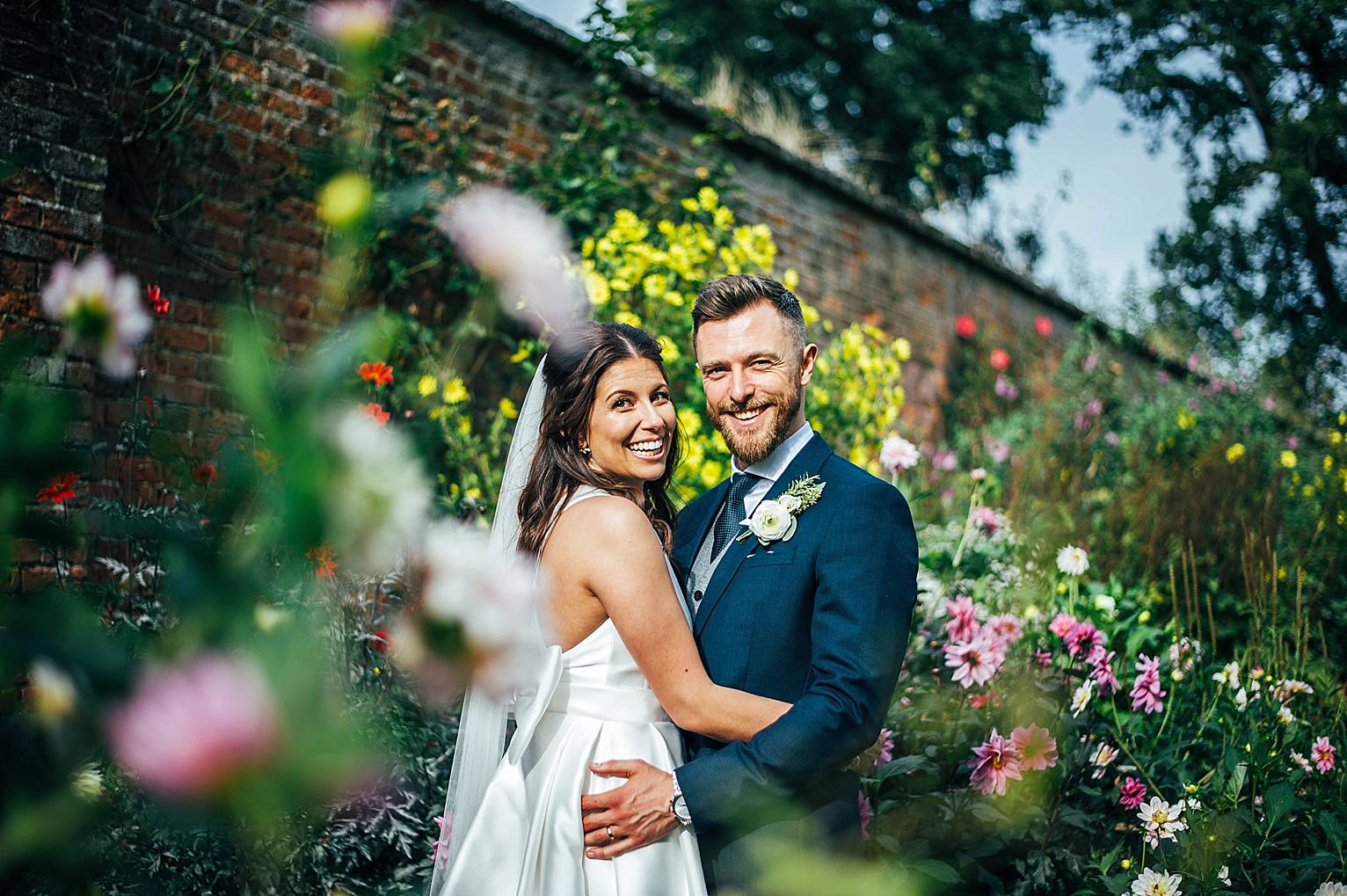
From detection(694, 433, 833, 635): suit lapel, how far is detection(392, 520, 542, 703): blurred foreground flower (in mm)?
1572

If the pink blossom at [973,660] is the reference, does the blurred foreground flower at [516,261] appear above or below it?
above

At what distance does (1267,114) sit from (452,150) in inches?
412

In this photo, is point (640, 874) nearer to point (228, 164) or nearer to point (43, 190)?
point (43, 190)

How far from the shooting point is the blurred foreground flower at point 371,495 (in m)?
0.42

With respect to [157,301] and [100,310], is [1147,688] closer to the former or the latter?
[100,310]

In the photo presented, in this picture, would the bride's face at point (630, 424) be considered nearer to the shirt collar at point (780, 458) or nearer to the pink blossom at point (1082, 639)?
the shirt collar at point (780, 458)

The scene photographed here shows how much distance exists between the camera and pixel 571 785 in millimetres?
1907

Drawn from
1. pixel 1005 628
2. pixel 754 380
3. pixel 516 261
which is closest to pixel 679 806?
pixel 754 380

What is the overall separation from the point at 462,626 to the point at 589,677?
1576mm

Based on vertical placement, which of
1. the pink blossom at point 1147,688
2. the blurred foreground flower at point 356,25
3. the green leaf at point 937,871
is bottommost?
the green leaf at point 937,871

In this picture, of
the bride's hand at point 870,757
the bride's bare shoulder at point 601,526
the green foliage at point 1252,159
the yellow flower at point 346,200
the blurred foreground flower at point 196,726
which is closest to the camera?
the blurred foreground flower at point 196,726

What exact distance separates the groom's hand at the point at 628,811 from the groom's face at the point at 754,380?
724 mm

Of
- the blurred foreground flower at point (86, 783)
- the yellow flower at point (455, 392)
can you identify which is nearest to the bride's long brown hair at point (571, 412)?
the blurred foreground flower at point (86, 783)

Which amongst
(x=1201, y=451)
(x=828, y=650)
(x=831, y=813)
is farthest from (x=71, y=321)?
(x=1201, y=451)
